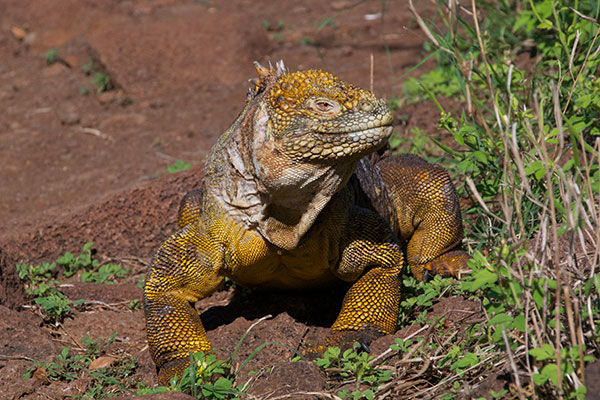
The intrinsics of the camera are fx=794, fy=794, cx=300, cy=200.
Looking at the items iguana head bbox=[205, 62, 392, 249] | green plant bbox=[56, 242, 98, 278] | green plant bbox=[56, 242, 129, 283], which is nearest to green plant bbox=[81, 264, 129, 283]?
green plant bbox=[56, 242, 129, 283]

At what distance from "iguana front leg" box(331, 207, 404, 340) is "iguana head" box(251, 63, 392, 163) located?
0.91 meters

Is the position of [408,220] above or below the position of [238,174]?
below

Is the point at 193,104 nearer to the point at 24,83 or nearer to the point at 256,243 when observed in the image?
the point at 24,83

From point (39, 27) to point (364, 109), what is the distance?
33.8ft

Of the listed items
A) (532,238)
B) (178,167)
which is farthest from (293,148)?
(178,167)

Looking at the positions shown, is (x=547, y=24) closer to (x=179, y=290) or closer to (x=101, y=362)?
(x=179, y=290)

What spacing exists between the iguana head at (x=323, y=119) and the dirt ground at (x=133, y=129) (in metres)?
0.63

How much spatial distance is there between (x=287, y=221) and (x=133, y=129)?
19.4 ft

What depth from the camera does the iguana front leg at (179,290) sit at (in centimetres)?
490

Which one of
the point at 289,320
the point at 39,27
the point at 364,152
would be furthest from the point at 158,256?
the point at 39,27

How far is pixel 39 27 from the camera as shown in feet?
43.5

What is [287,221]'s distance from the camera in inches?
189

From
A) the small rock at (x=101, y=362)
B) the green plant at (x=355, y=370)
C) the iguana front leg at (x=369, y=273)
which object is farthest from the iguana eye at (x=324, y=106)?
the small rock at (x=101, y=362)

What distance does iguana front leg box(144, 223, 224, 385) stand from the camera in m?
4.90
